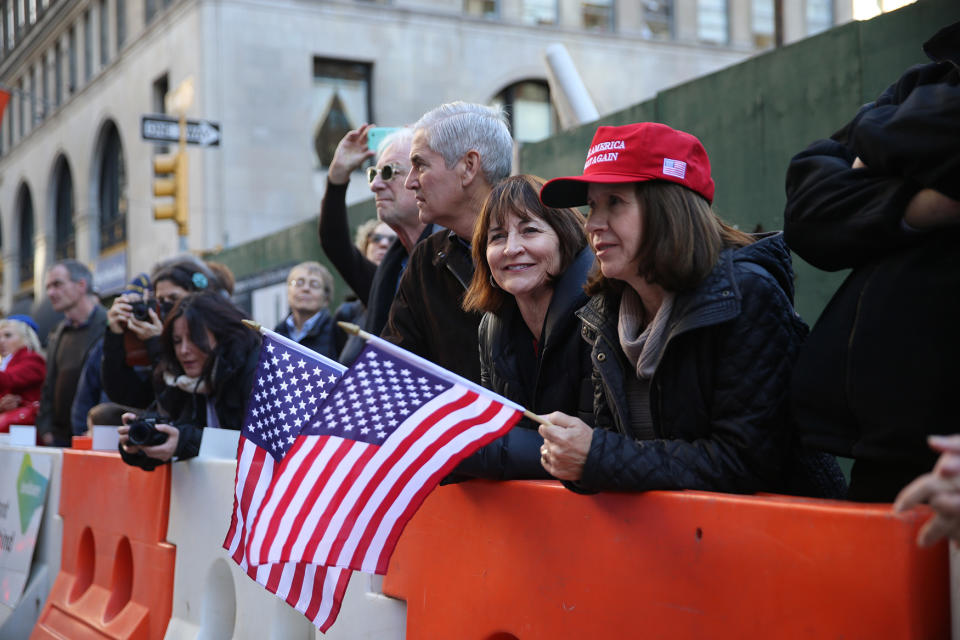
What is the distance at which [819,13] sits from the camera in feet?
111

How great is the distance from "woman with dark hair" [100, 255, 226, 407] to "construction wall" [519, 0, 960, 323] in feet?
12.0

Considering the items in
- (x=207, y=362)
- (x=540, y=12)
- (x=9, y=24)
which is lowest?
(x=207, y=362)

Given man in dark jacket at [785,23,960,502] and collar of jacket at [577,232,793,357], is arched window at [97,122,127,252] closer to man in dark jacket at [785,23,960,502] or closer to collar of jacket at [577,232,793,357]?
collar of jacket at [577,232,793,357]

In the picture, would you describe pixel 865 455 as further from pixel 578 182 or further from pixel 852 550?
pixel 578 182

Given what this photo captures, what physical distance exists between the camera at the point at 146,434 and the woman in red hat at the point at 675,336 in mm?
2614

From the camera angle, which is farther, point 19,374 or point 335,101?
point 335,101

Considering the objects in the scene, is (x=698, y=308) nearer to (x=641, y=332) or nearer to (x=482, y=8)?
(x=641, y=332)

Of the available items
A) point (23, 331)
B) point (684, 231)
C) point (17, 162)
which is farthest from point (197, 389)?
point (17, 162)

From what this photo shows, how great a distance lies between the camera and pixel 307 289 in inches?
325

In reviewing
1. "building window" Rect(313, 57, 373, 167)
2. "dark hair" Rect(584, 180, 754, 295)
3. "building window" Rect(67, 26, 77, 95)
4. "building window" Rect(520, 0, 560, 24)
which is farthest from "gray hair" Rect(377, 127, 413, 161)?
"building window" Rect(67, 26, 77, 95)

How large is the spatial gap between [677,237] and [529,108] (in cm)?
2866

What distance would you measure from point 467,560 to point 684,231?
1213 mm

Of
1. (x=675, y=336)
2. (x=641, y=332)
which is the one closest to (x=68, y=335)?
(x=641, y=332)

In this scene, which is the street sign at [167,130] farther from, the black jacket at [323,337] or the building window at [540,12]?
the building window at [540,12]
